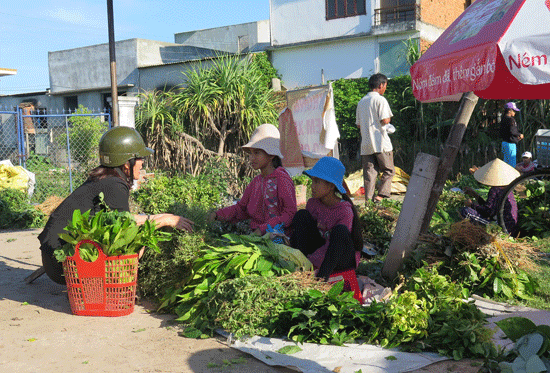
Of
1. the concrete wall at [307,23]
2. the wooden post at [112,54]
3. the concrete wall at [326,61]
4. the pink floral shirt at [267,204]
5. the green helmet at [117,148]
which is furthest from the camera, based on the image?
the concrete wall at [307,23]

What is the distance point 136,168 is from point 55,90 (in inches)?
1030

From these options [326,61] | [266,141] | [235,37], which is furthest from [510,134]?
[235,37]

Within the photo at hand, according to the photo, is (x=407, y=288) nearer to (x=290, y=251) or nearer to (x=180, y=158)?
(x=290, y=251)

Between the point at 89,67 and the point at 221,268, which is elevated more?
the point at 89,67

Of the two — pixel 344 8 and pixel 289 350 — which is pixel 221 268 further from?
pixel 344 8

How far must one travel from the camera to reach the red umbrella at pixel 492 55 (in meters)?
3.17

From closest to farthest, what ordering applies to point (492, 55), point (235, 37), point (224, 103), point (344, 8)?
point (492, 55) < point (224, 103) < point (344, 8) < point (235, 37)

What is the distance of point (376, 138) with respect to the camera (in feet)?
26.2

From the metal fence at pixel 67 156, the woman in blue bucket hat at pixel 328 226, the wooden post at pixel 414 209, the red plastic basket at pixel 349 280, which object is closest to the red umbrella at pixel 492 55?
the wooden post at pixel 414 209

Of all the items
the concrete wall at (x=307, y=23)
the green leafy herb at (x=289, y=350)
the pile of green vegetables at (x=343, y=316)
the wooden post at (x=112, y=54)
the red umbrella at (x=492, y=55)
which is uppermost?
the concrete wall at (x=307, y=23)

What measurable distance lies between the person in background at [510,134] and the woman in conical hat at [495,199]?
3.94 metres

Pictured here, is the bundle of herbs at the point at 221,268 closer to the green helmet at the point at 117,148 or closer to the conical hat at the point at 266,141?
the conical hat at the point at 266,141

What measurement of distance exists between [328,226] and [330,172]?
458 millimetres

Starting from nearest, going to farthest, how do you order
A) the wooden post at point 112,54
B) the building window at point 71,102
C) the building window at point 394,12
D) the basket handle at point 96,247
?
the basket handle at point 96,247 < the wooden post at point 112,54 < the building window at point 394,12 < the building window at point 71,102
